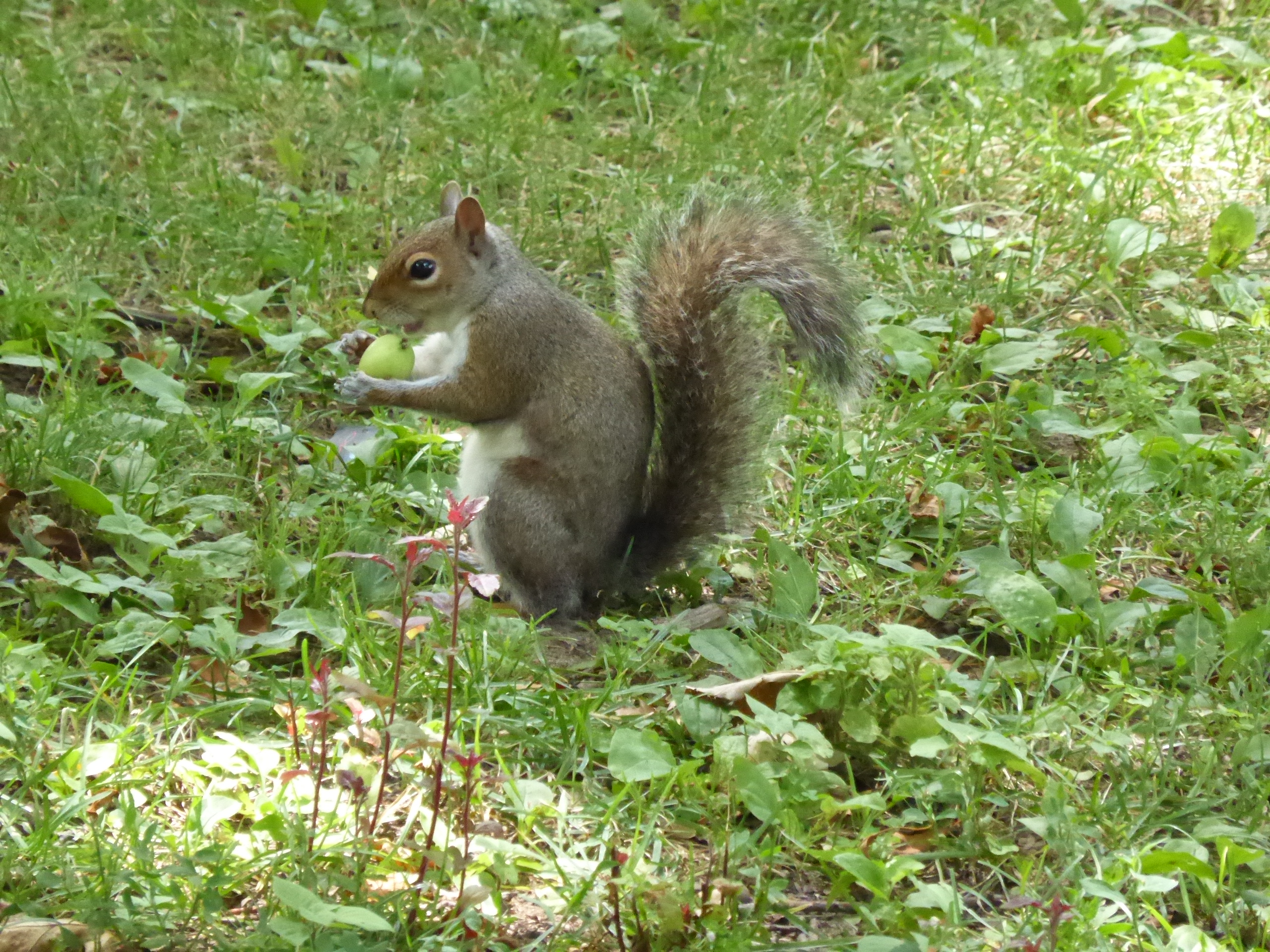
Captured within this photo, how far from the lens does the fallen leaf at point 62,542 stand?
2.36 meters

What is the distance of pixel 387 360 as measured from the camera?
8.89ft

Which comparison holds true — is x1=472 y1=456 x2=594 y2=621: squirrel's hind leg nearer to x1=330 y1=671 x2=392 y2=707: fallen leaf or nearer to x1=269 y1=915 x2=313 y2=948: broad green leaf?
x1=330 y1=671 x2=392 y2=707: fallen leaf

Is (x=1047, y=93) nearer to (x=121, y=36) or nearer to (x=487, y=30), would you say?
(x=487, y=30)

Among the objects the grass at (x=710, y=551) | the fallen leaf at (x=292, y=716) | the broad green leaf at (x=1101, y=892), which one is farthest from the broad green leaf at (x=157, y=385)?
the broad green leaf at (x=1101, y=892)

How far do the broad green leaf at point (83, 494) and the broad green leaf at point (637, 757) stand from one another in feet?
3.27

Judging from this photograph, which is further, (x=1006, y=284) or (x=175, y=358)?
(x=1006, y=284)

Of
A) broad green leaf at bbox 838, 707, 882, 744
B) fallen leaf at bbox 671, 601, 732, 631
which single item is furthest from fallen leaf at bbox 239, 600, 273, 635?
broad green leaf at bbox 838, 707, 882, 744

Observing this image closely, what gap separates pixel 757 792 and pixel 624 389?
0.99 m

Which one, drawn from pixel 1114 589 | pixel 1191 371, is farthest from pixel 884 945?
pixel 1191 371

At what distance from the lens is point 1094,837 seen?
1.85 m

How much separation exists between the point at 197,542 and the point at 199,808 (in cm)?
83

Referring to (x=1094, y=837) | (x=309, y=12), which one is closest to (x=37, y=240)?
(x=309, y=12)

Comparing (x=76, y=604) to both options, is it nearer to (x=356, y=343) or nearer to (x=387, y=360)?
(x=387, y=360)

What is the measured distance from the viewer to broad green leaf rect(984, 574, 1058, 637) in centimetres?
224
